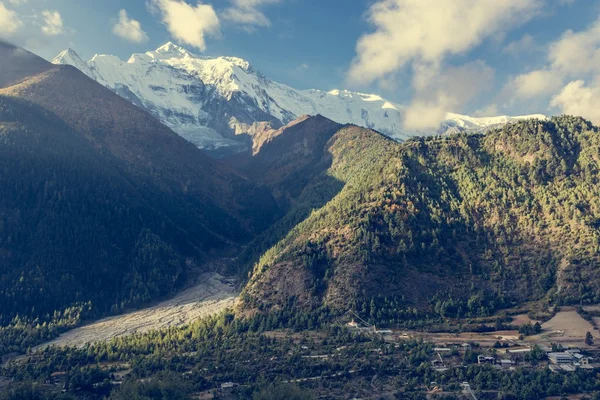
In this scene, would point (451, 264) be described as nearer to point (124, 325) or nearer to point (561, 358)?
point (561, 358)

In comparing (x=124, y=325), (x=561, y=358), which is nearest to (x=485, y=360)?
(x=561, y=358)

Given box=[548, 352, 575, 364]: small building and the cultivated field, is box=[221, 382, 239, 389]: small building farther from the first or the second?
the cultivated field

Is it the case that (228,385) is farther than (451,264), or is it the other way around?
(451,264)

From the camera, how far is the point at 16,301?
190m

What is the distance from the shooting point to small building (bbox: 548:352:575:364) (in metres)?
131

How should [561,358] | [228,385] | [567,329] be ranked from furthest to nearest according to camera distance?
[567,329], [561,358], [228,385]

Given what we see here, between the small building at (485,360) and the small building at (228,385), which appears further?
the small building at (485,360)

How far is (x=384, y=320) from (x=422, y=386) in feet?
124

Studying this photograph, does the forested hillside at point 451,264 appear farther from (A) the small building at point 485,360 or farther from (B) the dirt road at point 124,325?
(A) the small building at point 485,360

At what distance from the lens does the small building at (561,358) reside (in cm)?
13138

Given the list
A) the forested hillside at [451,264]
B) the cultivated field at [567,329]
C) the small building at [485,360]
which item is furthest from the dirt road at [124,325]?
Answer: the cultivated field at [567,329]

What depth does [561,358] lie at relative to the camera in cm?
13225

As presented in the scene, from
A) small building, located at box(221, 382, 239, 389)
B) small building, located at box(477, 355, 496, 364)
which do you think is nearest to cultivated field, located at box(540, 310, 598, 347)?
small building, located at box(477, 355, 496, 364)

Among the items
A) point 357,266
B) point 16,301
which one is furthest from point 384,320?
point 16,301
